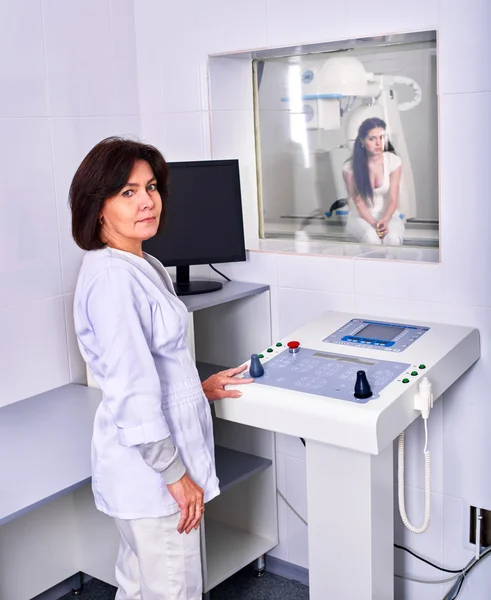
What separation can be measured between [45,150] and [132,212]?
0.82 meters

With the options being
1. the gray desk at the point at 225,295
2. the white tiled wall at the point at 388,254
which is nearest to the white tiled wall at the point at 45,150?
the white tiled wall at the point at 388,254

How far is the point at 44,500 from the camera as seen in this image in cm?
172

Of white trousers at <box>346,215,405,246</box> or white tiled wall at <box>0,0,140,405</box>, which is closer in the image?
white tiled wall at <box>0,0,140,405</box>

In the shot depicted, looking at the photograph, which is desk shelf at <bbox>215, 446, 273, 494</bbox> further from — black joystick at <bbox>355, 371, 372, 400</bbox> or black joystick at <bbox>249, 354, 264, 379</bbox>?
black joystick at <bbox>355, 371, 372, 400</bbox>

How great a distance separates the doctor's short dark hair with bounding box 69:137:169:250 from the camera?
1.56 meters

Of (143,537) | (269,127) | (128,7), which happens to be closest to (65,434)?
(143,537)

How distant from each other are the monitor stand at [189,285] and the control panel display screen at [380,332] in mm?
511

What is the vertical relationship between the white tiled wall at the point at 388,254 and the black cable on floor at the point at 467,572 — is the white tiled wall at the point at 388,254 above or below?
above

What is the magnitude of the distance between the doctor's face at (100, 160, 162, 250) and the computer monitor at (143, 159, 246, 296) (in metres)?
0.66

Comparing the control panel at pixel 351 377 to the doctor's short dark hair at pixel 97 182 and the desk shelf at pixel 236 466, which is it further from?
the desk shelf at pixel 236 466

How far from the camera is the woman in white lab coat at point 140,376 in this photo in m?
1.50

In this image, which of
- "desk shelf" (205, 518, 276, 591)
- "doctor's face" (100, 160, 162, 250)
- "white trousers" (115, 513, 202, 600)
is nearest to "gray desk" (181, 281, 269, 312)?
"doctor's face" (100, 160, 162, 250)

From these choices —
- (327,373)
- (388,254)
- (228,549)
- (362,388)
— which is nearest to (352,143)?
(388,254)

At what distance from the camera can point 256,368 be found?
71.6 inches
